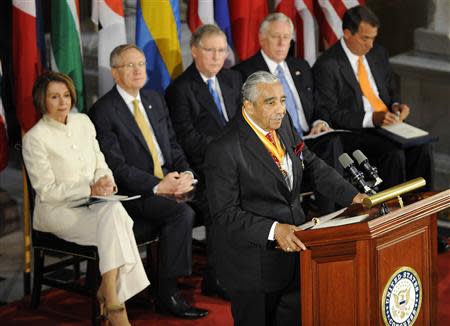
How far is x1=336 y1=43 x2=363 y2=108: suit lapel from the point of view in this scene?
7.31m

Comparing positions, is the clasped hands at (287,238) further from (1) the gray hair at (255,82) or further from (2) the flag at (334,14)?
(2) the flag at (334,14)

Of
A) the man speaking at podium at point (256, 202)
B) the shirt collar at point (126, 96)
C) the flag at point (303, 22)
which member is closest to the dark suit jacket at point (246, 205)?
the man speaking at podium at point (256, 202)

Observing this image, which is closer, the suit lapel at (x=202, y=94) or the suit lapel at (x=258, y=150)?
the suit lapel at (x=258, y=150)

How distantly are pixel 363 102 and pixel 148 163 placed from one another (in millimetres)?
1812

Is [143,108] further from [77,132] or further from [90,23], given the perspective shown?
[90,23]

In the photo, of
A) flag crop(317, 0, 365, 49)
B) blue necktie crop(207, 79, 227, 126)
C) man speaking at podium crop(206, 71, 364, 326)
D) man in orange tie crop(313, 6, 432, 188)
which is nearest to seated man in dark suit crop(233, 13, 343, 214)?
man in orange tie crop(313, 6, 432, 188)

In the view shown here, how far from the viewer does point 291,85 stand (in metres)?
7.16

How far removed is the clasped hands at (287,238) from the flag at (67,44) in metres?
2.37

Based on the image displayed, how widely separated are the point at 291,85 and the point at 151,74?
37.2 inches

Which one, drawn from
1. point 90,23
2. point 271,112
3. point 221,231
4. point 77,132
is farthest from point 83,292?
point 90,23

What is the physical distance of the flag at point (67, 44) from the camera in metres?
6.48

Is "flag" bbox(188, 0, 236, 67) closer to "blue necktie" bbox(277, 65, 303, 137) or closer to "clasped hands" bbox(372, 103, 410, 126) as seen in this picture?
"blue necktie" bbox(277, 65, 303, 137)

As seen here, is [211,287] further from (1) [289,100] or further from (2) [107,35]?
(2) [107,35]

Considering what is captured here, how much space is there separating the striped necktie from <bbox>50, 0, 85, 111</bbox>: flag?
395 mm
